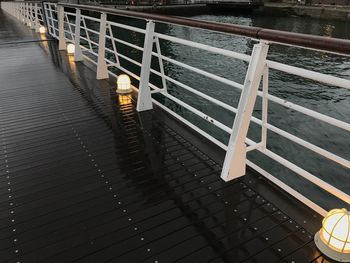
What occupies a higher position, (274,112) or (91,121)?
(91,121)

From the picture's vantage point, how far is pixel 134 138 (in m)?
3.61

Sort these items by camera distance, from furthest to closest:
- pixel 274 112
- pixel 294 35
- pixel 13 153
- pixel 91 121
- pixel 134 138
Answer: pixel 274 112
pixel 91 121
pixel 134 138
pixel 13 153
pixel 294 35

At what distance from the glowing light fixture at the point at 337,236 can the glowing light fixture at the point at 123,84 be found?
3957mm

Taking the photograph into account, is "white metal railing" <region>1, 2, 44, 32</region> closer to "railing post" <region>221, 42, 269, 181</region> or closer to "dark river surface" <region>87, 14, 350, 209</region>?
"dark river surface" <region>87, 14, 350, 209</region>

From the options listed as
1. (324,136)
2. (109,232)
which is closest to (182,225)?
(109,232)

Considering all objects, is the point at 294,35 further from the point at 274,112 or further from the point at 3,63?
the point at 274,112

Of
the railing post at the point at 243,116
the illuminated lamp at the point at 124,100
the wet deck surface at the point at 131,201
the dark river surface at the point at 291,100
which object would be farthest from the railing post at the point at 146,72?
the dark river surface at the point at 291,100

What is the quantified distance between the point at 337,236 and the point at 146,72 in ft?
10.2

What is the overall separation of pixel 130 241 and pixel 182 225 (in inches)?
16.5

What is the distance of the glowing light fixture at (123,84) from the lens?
5082 mm

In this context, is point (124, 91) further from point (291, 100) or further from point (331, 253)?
point (291, 100)

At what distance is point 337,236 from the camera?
6.12 feet

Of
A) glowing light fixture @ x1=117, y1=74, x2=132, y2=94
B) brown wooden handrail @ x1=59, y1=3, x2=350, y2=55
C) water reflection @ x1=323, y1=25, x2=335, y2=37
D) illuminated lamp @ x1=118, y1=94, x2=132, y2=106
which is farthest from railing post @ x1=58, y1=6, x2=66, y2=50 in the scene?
water reflection @ x1=323, y1=25, x2=335, y2=37

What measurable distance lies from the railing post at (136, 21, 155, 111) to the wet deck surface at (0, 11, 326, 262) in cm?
19
